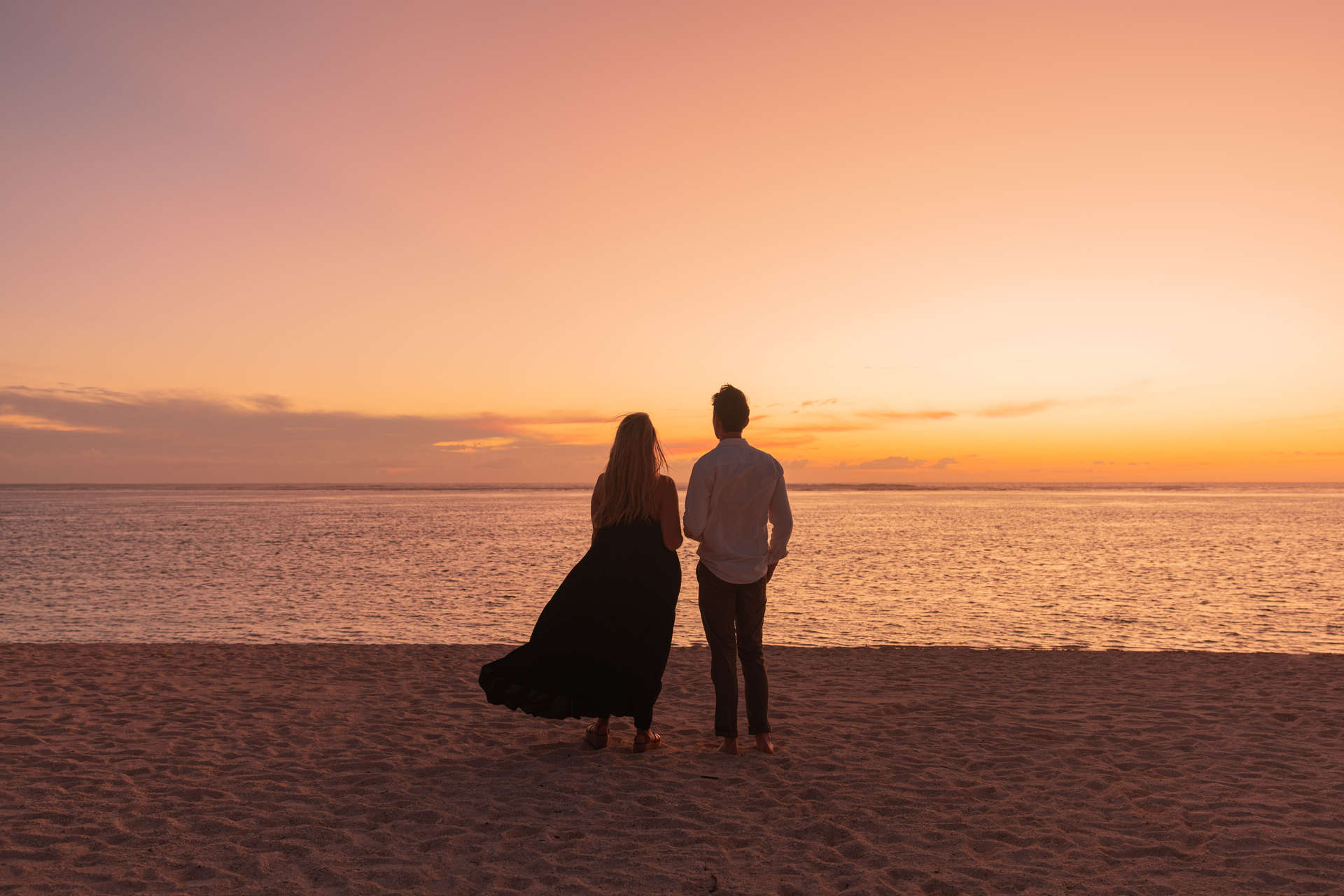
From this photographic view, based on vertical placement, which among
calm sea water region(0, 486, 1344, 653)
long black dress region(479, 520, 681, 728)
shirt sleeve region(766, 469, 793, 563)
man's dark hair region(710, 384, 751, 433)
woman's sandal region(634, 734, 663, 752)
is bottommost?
calm sea water region(0, 486, 1344, 653)

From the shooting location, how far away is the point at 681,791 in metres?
5.47

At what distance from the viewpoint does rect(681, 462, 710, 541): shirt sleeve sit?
19.7 ft

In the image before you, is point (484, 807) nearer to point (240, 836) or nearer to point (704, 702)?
point (240, 836)

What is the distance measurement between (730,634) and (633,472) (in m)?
1.42

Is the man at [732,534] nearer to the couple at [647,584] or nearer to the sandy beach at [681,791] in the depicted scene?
the couple at [647,584]

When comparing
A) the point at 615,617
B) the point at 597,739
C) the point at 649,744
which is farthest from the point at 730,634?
the point at 597,739

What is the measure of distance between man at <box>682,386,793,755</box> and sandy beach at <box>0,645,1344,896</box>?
803 millimetres

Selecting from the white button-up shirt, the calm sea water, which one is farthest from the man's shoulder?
the calm sea water

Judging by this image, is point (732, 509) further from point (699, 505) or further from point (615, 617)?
point (615, 617)

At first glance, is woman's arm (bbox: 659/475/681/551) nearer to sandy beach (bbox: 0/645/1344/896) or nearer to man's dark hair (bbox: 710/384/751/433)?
man's dark hair (bbox: 710/384/751/433)

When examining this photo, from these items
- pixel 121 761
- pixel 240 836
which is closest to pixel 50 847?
pixel 240 836

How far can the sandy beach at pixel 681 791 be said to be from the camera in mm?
4281

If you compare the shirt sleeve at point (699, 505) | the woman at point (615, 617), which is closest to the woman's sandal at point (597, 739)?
the woman at point (615, 617)

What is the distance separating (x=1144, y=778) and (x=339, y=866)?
17.2ft
